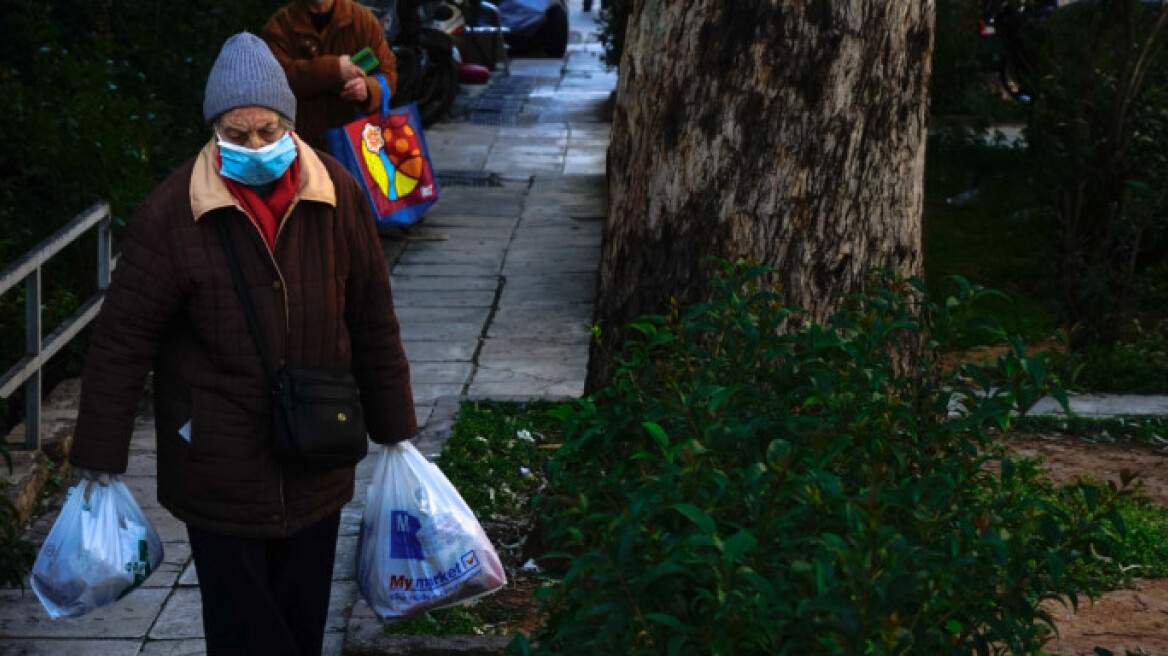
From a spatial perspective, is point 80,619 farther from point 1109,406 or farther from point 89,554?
point 1109,406

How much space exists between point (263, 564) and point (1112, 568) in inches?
118

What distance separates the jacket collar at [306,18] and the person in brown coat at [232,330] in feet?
Answer: 16.8

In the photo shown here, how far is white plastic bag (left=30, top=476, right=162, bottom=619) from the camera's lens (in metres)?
3.84

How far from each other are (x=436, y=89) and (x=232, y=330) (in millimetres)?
12869

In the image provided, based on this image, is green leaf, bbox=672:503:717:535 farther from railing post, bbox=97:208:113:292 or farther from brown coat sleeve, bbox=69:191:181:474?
railing post, bbox=97:208:113:292

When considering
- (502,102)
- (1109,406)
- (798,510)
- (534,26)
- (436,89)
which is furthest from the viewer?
(534,26)

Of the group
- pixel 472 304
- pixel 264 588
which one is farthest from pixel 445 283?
pixel 264 588

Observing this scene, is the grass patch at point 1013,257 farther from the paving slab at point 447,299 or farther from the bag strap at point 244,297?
the bag strap at point 244,297

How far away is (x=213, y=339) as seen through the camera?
382 cm

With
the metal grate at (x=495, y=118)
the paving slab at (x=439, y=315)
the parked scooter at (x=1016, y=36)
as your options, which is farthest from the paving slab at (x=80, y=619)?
the metal grate at (x=495, y=118)

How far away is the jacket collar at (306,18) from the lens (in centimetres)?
893

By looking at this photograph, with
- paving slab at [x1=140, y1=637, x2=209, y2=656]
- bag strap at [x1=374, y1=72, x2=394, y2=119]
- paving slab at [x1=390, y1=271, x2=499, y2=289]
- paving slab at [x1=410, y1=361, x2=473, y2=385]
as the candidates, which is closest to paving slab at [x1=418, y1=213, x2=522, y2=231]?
paving slab at [x1=390, y1=271, x2=499, y2=289]

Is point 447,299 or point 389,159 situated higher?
point 389,159

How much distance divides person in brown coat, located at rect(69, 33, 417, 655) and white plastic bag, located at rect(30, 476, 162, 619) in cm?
7
